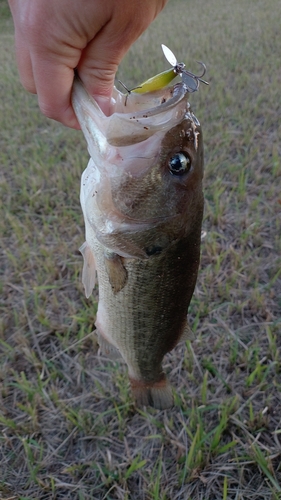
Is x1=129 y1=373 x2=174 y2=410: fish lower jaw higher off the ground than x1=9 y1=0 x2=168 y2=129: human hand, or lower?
lower

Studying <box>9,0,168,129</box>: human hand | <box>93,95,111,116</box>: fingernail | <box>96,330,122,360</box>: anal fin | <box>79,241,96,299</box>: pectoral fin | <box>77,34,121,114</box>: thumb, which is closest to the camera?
<box>9,0,168,129</box>: human hand

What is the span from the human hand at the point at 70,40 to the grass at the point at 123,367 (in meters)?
1.43

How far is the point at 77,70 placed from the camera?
1.04 m

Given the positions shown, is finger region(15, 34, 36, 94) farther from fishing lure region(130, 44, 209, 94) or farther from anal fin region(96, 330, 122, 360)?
anal fin region(96, 330, 122, 360)

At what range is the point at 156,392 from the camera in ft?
4.89

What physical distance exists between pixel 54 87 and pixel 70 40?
0.43ft

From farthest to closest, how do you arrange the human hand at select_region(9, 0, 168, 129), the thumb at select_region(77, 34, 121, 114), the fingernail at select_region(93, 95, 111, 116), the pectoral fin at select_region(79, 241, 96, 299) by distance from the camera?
the pectoral fin at select_region(79, 241, 96, 299), the fingernail at select_region(93, 95, 111, 116), the thumb at select_region(77, 34, 121, 114), the human hand at select_region(9, 0, 168, 129)

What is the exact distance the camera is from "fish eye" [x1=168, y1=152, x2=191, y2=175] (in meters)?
1.06

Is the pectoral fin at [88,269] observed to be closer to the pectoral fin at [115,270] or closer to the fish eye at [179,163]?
the pectoral fin at [115,270]

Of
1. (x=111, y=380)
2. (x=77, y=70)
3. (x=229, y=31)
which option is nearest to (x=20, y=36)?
(x=77, y=70)

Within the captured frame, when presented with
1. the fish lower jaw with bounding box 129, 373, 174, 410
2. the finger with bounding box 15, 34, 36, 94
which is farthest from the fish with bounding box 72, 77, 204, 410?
the fish lower jaw with bounding box 129, 373, 174, 410

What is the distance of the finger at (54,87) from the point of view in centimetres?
95

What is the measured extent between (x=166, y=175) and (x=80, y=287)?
1467 mm

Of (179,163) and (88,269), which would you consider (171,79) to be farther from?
(88,269)
